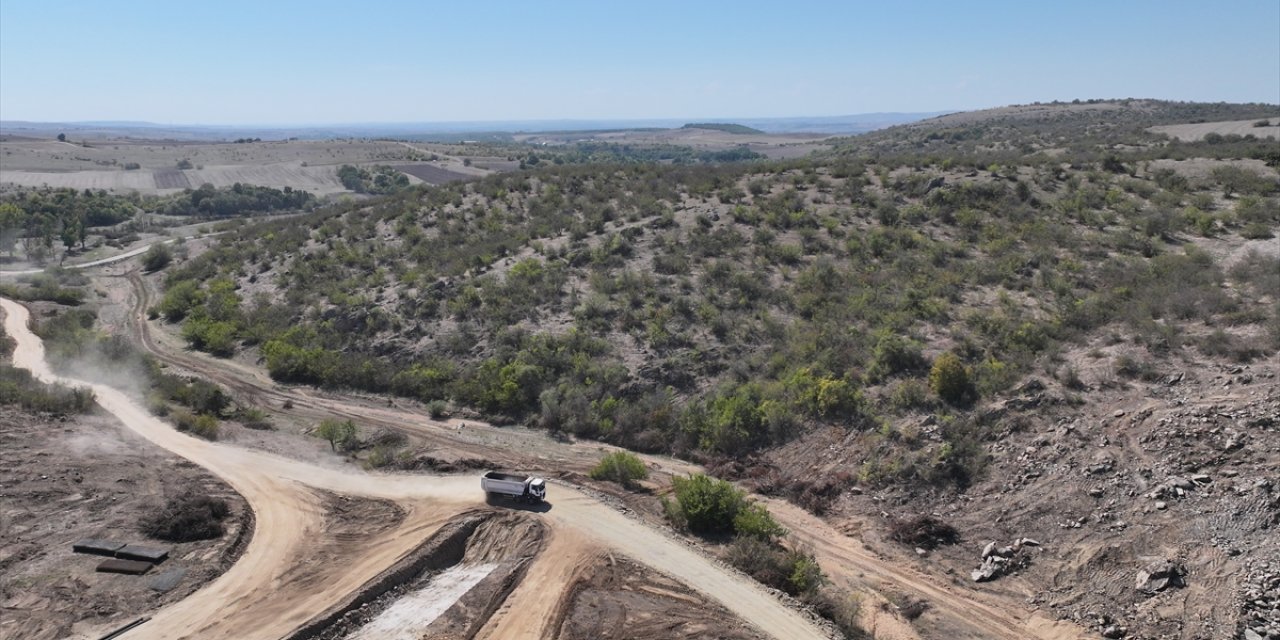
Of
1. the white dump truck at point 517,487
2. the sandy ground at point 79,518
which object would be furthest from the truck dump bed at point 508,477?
the sandy ground at point 79,518

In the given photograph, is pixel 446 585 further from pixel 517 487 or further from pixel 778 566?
pixel 778 566

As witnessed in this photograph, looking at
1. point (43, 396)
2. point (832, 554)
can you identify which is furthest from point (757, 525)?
point (43, 396)

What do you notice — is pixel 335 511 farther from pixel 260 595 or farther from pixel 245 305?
pixel 245 305

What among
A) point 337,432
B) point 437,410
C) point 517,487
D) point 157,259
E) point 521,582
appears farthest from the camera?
point 157,259

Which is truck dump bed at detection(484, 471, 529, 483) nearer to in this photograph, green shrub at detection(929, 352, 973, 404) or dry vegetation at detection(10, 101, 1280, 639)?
dry vegetation at detection(10, 101, 1280, 639)

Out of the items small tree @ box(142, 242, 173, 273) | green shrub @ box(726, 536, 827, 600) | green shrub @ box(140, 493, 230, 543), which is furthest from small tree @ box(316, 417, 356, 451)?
small tree @ box(142, 242, 173, 273)
